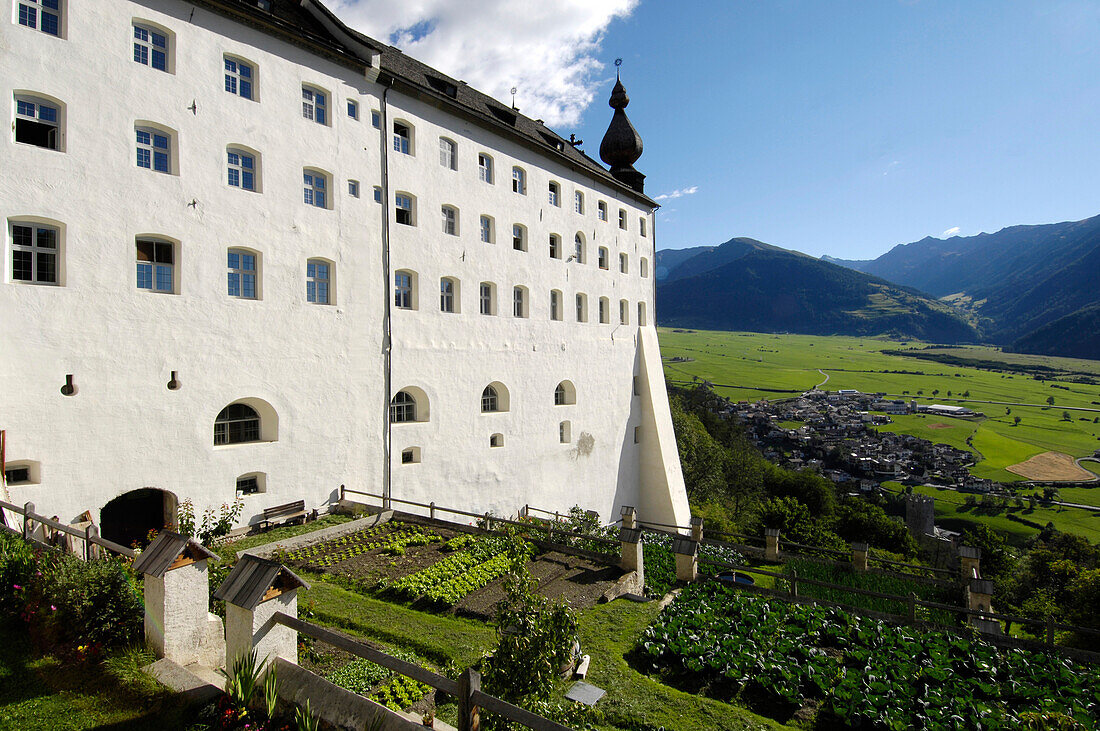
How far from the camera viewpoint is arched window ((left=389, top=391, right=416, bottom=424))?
19.8m

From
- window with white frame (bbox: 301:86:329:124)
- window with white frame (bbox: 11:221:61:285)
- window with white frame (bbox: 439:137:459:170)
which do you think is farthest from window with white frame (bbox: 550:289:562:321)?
window with white frame (bbox: 11:221:61:285)

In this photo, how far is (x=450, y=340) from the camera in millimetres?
21094

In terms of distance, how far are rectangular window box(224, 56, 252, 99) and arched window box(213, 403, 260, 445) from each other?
8360 millimetres

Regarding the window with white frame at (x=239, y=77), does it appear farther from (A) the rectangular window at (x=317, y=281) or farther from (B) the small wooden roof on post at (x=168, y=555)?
(B) the small wooden roof on post at (x=168, y=555)

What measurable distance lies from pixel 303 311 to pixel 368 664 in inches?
458

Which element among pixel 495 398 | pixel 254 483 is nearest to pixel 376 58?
pixel 495 398

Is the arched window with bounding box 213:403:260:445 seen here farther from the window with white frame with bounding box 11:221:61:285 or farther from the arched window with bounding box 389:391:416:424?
the window with white frame with bounding box 11:221:61:285

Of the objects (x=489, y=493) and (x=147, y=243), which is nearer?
(x=147, y=243)

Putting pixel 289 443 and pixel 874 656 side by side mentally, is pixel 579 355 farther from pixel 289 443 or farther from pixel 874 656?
pixel 874 656

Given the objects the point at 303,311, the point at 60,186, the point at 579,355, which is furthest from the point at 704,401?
the point at 60,186

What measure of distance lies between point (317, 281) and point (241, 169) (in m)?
3.51

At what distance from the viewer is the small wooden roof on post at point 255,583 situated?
5703mm

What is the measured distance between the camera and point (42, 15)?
12.5 meters

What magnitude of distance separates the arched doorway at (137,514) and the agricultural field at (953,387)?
109021 millimetres
